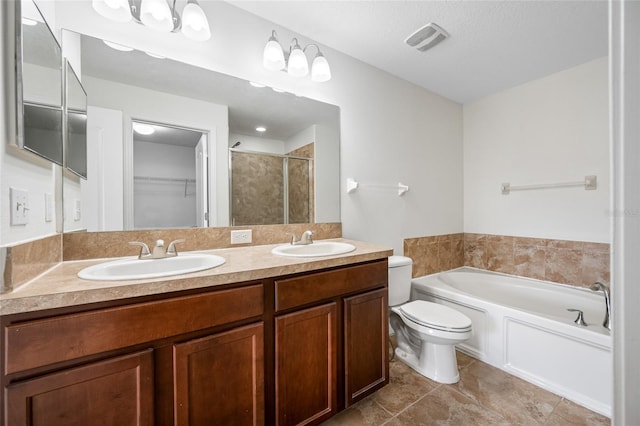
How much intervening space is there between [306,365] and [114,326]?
0.81 m

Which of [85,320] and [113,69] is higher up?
[113,69]

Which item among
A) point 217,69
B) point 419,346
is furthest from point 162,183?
point 419,346

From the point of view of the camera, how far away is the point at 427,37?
6.13 ft

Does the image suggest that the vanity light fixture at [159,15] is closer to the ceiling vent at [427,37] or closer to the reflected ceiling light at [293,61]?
the reflected ceiling light at [293,61]

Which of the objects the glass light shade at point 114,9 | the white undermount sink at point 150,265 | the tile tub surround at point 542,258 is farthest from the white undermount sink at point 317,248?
the tile tub surround at point 542,258

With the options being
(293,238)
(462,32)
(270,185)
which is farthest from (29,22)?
(462,32)

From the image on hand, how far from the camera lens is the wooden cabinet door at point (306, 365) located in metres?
1.16

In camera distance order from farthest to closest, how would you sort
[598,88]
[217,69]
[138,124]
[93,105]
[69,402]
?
1. [598,88]
2. [217,69]
3. [138,124]
4. [93,105]
5. [69,402]

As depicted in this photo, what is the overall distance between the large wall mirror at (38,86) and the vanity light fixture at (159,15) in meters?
0.29

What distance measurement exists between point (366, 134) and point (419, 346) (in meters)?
1.77

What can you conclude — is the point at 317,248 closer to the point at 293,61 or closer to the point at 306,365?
the point at 306,365

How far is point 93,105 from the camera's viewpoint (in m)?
1.25

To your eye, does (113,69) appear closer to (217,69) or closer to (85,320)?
(217,69)

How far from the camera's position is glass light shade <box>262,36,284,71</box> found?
1.61 meters
